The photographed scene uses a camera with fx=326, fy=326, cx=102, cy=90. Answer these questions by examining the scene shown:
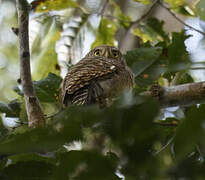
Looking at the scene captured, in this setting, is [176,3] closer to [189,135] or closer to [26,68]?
[26,68]

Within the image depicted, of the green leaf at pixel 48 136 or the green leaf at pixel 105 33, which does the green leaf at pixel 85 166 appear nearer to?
the green leaf at pixel 48 136

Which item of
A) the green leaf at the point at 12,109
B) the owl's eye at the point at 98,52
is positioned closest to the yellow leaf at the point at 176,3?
the owl's eye at the point at 98,52

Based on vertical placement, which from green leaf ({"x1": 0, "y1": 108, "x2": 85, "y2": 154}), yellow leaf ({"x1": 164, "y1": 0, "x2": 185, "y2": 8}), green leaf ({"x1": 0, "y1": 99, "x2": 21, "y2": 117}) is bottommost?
green leaf ({"x1": 0, "y1": 99, "x2": 21, "y2": 117})

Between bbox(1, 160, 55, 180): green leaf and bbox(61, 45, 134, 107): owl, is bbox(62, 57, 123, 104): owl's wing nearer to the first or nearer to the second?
bbox(61, 45, 134, 107): owl

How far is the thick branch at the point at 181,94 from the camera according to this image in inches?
48.6

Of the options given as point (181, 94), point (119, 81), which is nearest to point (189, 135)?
point (181, 94)

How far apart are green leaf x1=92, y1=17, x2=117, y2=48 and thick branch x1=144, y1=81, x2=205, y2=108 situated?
2.03 m

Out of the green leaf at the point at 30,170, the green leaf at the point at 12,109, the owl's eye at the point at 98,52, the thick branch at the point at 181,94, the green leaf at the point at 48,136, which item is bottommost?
the green leaf at the point at 12,109

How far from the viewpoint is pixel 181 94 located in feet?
4.08

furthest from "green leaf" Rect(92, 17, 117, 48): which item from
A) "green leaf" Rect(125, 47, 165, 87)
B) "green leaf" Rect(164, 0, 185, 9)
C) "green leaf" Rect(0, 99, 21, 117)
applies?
"green leaf" Rect(0, 99, 21, 117)

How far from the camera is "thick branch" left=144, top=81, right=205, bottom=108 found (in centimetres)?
123

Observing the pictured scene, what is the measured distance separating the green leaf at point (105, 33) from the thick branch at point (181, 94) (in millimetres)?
2030

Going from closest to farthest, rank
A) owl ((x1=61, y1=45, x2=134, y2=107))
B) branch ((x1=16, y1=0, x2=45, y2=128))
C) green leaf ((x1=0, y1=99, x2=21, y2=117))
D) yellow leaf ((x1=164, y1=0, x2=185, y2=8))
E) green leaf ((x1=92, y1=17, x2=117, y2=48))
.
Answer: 1. branch ((x1=16, y1=0, x2=45, y2=128))
2. owl ((x1=61, y1=45, x2=134, y2=107))
3. green leaf ((x1=0, y1=99, x2=21, y2=117))
4. yellow leaf ((x1=164, y1=0, x2=185, y2=8))
5. green leaf ((x1=92, y1=17, x2=117, y2=48))

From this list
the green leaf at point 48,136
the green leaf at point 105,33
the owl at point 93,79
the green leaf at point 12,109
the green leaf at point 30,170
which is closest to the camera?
the green leaf at point 48,136
